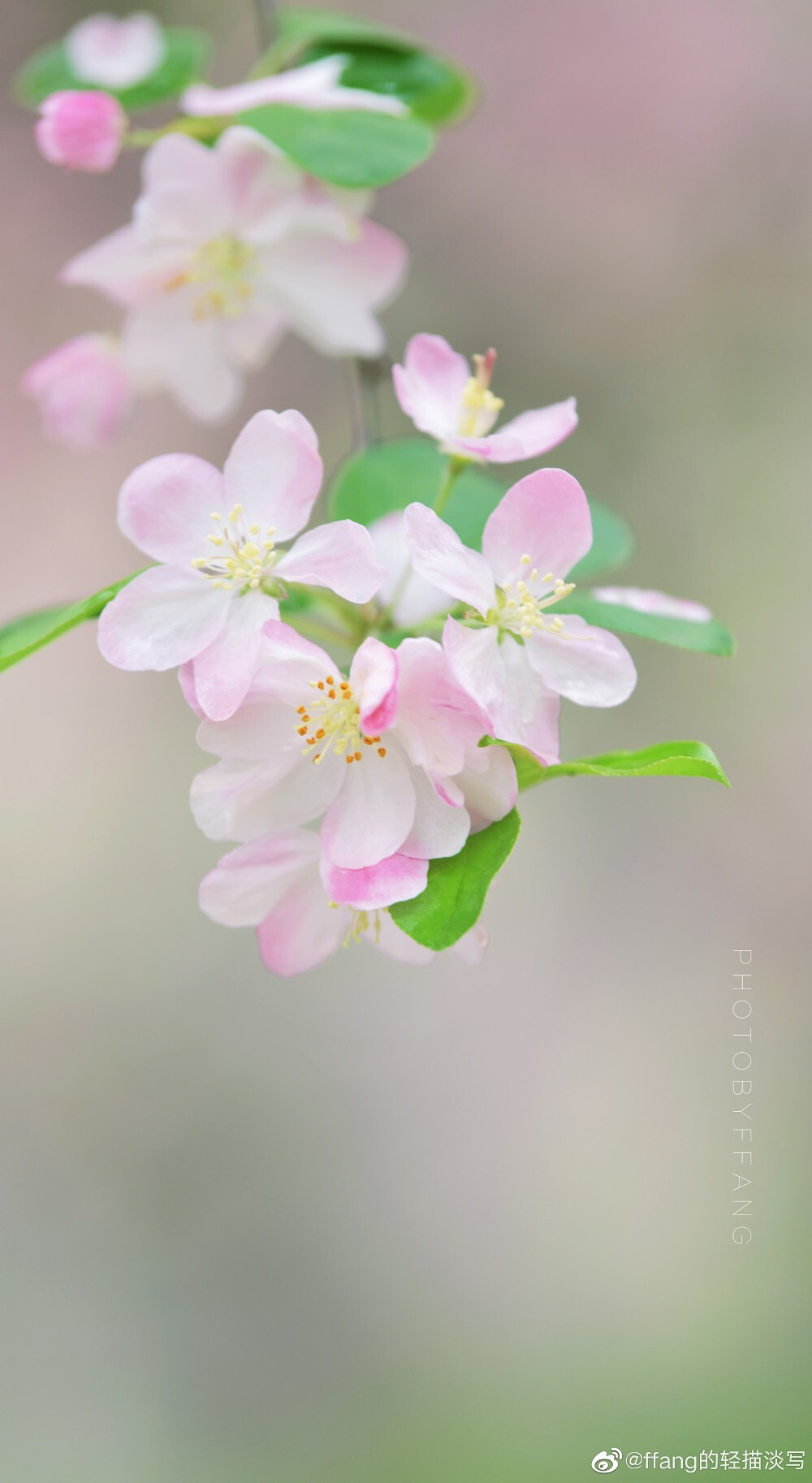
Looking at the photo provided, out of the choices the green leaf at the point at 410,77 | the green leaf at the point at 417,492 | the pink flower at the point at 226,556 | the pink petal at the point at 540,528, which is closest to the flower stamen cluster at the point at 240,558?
the pink flower at the point at 226,556

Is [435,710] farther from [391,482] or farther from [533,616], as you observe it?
[391,482]

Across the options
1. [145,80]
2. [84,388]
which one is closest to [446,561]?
[84,388]

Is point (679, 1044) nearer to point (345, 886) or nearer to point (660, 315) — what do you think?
point (660, 315)

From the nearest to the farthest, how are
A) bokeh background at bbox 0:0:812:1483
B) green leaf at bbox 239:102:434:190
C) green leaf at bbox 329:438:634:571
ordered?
green leaf at bbox 239:102:434:190 → green leaf at bbox 329:438:634:571 → bokeh background at bbox 0:0:812:1483

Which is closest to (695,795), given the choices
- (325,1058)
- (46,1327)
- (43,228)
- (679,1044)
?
(679,1044)

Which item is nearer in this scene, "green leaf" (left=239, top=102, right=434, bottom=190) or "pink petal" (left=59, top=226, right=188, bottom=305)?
"green leaf" (left=239, top=102, right=434, bottom=190)

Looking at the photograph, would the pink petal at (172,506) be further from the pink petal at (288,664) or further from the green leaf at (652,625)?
the green leaf at (652,625)

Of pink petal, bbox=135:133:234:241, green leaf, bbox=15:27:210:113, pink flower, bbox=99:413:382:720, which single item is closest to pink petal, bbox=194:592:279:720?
pink flower, bbox=99:413:382:720

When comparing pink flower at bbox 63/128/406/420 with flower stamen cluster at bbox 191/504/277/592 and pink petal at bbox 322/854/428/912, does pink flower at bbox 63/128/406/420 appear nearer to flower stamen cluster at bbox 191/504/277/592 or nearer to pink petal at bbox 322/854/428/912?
flower stamen cluster at bbox 191/504/277/592
